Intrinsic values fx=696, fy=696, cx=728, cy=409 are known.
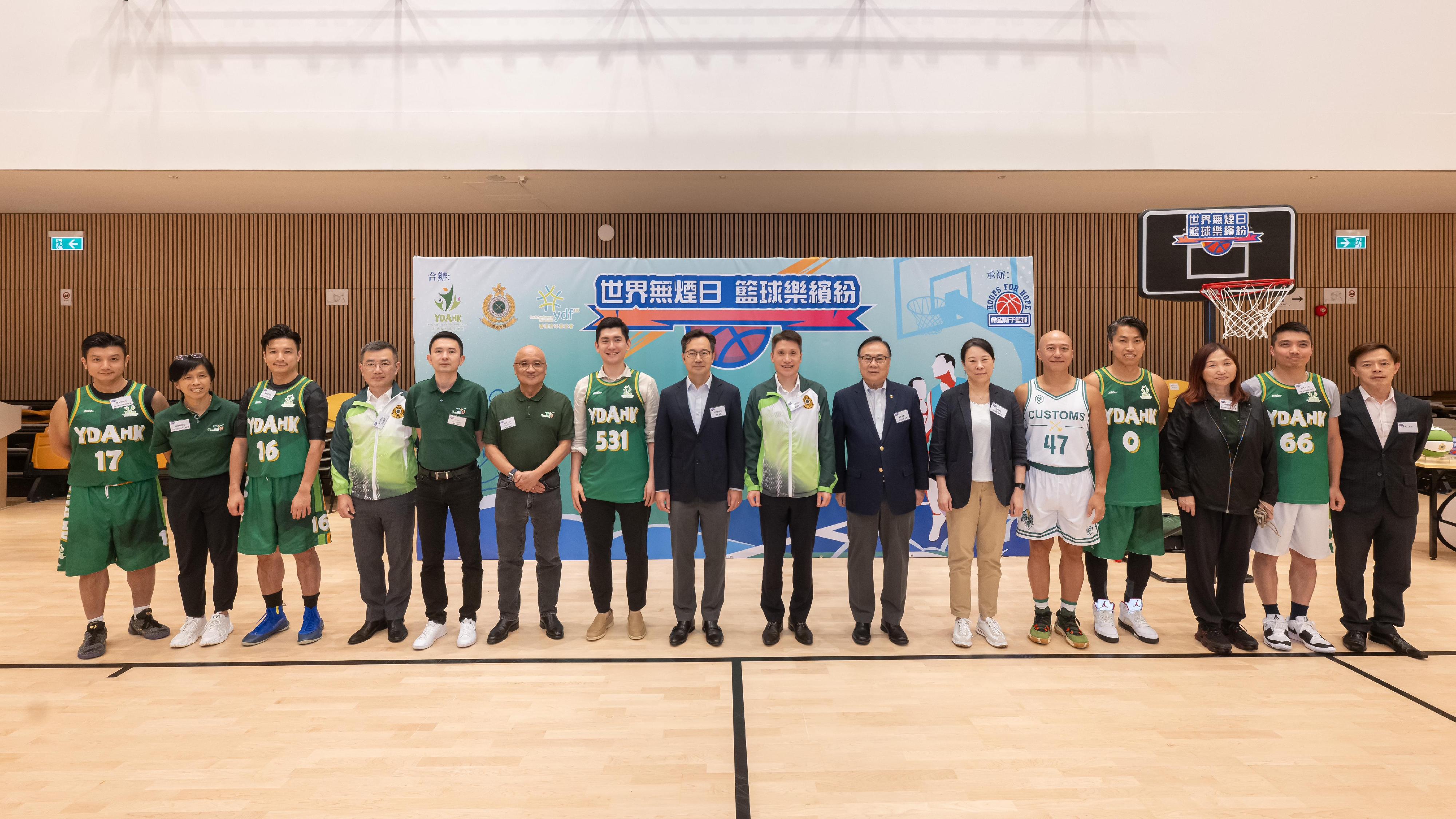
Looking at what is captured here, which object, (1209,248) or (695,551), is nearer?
(695,551)

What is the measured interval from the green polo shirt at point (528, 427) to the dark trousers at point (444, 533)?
20cm

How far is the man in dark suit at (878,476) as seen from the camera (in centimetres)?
340

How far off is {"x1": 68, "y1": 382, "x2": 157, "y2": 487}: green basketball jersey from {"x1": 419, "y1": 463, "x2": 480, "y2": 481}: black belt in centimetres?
128

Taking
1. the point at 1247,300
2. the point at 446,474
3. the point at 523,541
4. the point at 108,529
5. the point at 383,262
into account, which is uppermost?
the point at 383,262

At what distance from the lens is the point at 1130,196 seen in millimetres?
7875

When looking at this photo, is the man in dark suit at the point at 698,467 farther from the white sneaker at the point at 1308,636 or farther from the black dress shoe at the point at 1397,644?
the black dress shoe at the point at 1397,644

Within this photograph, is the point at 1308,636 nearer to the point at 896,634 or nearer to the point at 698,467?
the point at 896,634

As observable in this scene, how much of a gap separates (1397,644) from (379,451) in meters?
5.04

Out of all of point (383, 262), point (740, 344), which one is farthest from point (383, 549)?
point (383, 262)

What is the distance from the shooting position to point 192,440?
3.40m

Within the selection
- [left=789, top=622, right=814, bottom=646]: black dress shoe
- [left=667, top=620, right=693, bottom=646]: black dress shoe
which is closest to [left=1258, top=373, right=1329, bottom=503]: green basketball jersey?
[left=789, top=622, right=814, bottom=646]: black dress shoe
